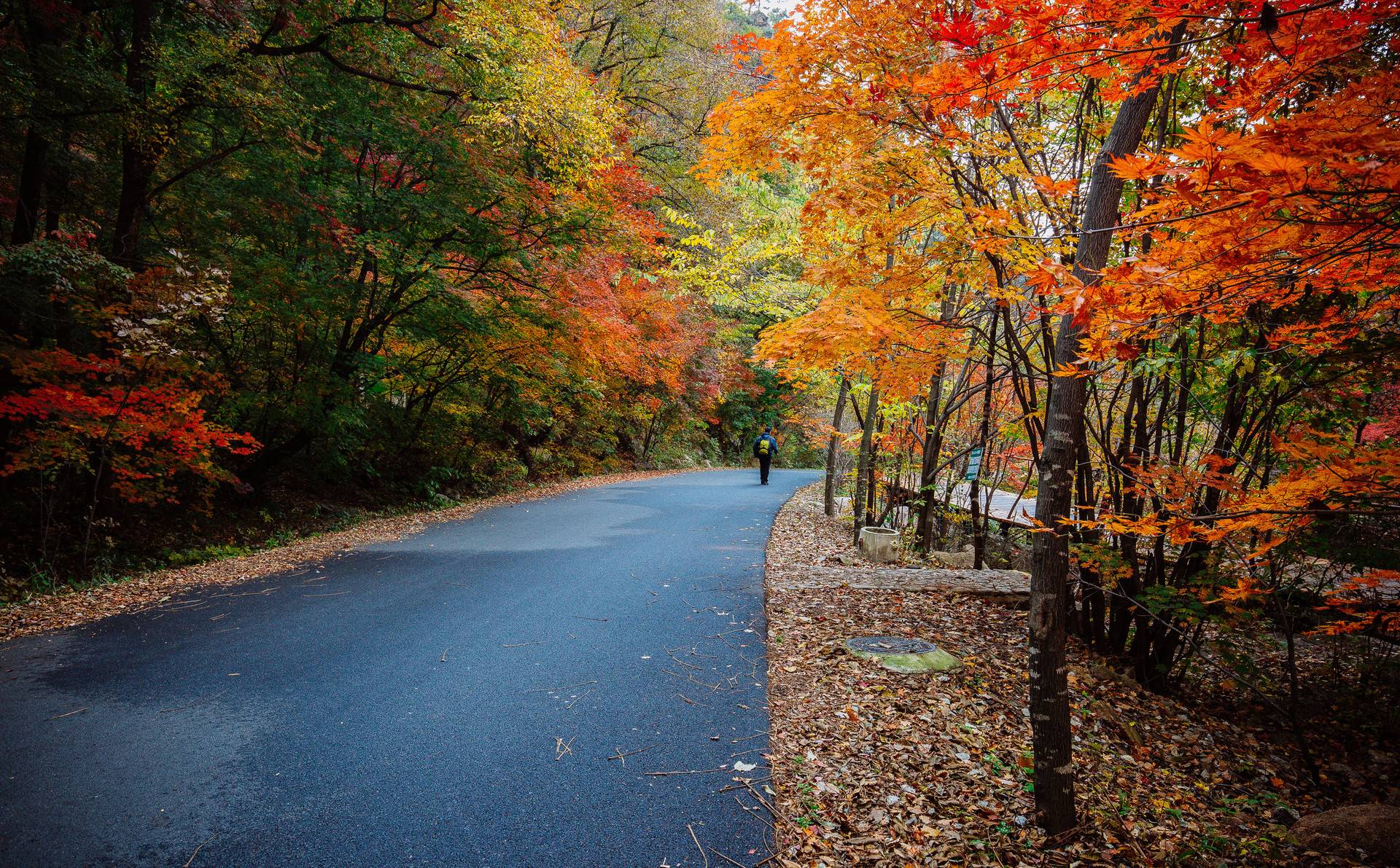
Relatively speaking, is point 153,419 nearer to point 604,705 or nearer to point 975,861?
point 604,705

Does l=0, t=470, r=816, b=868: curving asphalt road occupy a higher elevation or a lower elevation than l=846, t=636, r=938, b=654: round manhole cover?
lower

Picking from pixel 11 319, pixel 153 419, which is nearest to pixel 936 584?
pixel 153 419

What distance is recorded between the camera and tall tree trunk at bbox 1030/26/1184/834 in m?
2.81

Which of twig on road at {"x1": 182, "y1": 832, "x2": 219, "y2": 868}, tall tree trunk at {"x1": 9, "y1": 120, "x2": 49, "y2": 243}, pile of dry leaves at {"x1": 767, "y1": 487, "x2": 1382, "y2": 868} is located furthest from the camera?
tall tree trunk at {"x1": 9, "y1": 120, "x2": 49, "y2": 243}

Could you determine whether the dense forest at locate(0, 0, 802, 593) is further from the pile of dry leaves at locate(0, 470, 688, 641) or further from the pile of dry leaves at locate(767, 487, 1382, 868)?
the pile of dry leaves at locate(767, 487, 1382, 868)

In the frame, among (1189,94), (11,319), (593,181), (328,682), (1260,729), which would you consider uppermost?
(593,181)

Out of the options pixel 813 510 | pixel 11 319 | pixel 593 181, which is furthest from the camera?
pixel 813 510

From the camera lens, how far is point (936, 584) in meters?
6.47

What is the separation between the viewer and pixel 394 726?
351 centimetres

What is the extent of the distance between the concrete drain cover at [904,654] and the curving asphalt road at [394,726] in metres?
0.89

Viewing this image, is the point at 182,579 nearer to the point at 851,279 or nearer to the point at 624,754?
the point at 624,754

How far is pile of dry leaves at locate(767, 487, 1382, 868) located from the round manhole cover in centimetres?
13

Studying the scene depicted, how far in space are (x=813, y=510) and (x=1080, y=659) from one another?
767 centimetres

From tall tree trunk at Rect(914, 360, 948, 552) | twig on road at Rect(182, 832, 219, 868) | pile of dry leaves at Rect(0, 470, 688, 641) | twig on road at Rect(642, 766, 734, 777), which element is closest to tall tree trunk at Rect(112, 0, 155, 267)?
pile of dry leaves at Rect(0, 470, 688, 641)
